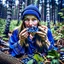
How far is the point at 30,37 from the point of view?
200 centimetres

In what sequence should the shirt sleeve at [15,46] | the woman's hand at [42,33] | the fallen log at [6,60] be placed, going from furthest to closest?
1. the shirt sleeve at [15,46]
2. the woman's hand at [42,33]
3. the fallen log at [6,60]

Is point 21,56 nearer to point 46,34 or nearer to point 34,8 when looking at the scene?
point 46,34

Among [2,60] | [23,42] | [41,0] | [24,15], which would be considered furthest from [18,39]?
[41,0]

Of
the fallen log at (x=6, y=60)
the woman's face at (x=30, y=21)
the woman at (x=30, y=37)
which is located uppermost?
the woman's face at (x=30, y=21)

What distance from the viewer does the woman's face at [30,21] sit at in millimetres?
2008

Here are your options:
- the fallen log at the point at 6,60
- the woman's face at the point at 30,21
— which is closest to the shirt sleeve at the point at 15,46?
the woman's face at the point at 30,21

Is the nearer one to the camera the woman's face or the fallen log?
the fallen log

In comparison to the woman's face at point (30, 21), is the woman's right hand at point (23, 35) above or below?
below

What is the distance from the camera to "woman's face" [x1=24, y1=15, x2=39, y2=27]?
2.01 metres

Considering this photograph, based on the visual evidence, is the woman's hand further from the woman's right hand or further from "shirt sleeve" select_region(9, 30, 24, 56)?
"shirt sleeve" select_region(9, 30, 24, 56)

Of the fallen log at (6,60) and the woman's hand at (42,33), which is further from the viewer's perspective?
the woman's hand at (42,33)

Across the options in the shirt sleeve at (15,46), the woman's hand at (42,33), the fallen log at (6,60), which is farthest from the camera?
the shirt sleeve at (15,46)

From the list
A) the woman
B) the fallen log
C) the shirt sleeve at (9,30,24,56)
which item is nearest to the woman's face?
the woman

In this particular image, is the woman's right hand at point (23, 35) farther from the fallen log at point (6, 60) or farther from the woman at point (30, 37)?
the fallen log at point (6, 60)
